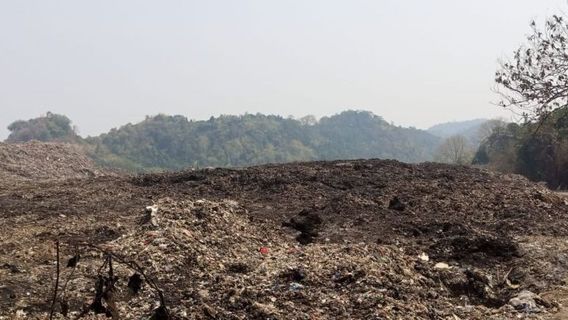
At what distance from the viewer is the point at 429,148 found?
100500 millimetres

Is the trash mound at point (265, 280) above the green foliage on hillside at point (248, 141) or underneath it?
underneath

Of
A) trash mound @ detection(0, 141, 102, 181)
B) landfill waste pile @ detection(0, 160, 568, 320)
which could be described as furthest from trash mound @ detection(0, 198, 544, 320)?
trash mound @ detection(0, 141, 102, 181)

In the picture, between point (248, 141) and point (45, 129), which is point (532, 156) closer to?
point (248, 141)

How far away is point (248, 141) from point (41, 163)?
5298cm

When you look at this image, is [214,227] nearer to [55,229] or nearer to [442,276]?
[55,229]

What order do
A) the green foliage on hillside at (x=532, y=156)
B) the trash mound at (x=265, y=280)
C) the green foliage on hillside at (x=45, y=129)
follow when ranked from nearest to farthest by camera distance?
the trash mound at (x=265, y=280)
the green foliage on hillside at (x=532, y=156)
the green foliage on hillside at (x=45, y=129)

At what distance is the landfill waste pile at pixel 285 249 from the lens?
15.2 feet

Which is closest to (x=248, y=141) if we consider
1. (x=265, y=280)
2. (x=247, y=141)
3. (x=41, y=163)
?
(x=247, y=141)

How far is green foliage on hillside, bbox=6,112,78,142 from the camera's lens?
6038cm

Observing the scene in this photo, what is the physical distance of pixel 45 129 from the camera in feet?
203

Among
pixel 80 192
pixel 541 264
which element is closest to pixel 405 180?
pixel 541 264

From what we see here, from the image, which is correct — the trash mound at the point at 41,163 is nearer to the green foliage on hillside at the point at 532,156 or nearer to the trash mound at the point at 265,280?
the trash mound at the point at 265,280

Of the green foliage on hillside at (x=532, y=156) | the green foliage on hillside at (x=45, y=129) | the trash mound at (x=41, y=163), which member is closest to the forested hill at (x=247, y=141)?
the green foliage on hillside at (x=45, y=129)

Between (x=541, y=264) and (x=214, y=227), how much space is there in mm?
3927
